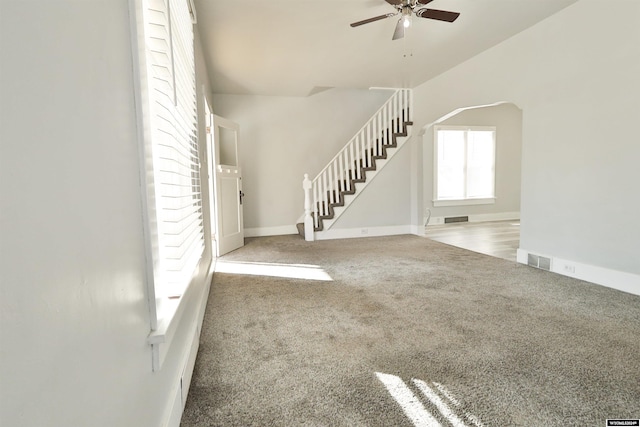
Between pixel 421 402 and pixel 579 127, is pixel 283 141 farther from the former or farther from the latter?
pixel 421 402

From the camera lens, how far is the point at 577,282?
3.41m

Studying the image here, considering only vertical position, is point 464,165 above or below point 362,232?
above

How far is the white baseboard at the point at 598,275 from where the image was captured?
121 inches

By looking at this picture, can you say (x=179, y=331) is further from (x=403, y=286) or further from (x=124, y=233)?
(x=403, y=286)

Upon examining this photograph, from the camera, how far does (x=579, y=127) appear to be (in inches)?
137

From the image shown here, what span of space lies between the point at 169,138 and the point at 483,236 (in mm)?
5975

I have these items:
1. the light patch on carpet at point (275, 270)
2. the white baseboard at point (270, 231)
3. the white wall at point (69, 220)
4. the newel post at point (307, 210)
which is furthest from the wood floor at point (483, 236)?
the white wall at point (69, 220)

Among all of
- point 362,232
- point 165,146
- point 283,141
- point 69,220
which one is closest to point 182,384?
point 165,146

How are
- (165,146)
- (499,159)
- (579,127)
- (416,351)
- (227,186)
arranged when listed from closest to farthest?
(165,146) → (416,351) → (579,127) → (227,186) → (499,159)

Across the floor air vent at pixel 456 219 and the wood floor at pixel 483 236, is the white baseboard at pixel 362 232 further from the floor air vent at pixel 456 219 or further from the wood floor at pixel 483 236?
the floor air vent at pixel 456 219

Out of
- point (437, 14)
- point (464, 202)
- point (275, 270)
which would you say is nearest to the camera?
point (437, 14)

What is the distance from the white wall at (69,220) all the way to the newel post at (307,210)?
4.90 m

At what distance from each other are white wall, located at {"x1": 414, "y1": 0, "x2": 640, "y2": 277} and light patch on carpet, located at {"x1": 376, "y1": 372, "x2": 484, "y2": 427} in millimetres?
2693

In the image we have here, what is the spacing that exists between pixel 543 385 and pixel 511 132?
7.97 m
